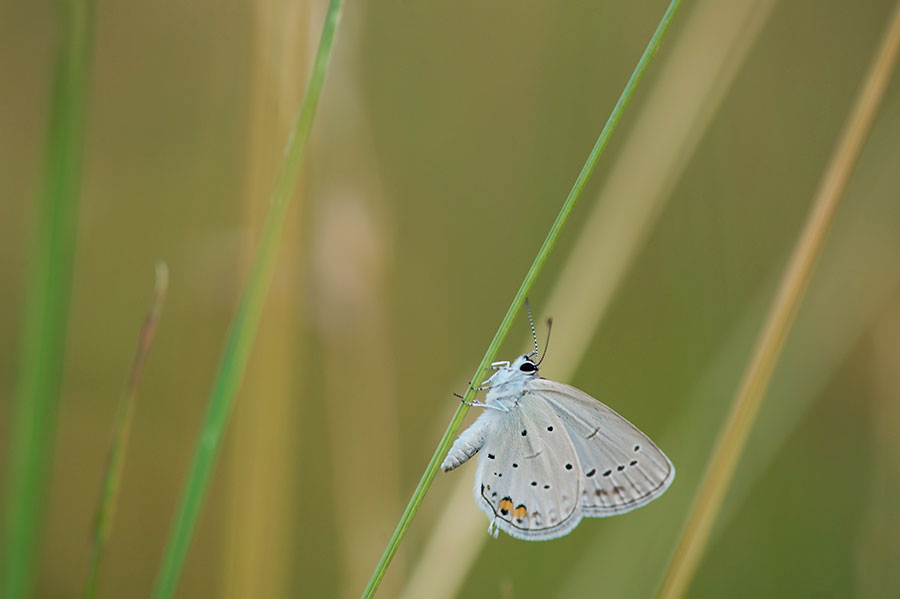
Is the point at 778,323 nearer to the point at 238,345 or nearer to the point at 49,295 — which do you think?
the point at 238,345

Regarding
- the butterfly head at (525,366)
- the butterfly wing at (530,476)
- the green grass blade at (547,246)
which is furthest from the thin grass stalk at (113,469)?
the butterfly head at (525,366)

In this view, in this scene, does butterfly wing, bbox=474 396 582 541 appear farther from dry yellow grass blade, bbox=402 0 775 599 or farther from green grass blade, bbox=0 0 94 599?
green grass blade, bbox=0 0 94 599

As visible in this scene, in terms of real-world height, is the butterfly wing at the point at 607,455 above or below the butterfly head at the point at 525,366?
below

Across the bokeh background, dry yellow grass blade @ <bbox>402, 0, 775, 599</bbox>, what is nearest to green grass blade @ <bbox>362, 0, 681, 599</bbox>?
the bokeh background

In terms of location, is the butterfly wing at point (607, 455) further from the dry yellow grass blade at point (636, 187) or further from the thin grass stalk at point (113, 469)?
the thin grass stalk at point (113, 469)

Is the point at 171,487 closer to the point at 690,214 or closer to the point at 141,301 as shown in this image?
the point at 141,301

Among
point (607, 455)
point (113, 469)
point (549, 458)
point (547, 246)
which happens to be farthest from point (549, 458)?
point (113, 469)

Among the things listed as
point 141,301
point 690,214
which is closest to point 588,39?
point 690,214
